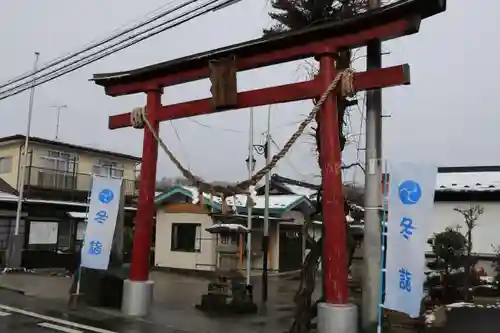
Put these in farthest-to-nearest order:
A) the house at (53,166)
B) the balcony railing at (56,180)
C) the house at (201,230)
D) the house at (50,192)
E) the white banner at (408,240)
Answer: the house at (53,166), the balcony railing at (56,180), the house at (201,230), the house at (50,192), the white banner at (408,240)

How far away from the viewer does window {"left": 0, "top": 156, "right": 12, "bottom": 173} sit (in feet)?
94.9

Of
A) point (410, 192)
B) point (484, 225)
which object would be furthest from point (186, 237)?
point (410, 192)

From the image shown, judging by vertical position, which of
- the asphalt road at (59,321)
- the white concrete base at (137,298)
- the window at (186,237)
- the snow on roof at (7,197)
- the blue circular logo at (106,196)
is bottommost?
the asphalt road at (59,321)

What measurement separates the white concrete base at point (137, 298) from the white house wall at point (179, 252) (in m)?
12.8

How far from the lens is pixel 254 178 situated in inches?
382

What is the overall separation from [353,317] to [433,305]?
841 cm

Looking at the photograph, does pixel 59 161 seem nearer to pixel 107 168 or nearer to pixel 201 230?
pixel 107 168

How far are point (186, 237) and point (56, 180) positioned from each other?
8.32 metres

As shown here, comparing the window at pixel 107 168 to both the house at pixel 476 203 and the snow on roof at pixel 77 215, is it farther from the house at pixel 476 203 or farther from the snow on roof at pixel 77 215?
the house at pixel 476 203

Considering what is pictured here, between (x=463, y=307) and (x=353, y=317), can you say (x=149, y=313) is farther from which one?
(x=463, y=307)

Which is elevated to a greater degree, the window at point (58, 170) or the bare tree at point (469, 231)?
the window at point (58, 170)

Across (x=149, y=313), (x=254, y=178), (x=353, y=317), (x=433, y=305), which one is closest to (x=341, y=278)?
(x=353, y=317)

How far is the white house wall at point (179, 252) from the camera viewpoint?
24703 mm

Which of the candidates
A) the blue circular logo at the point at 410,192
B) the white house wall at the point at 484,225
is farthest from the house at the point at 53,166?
the blue circular logo at the point at 410,192
